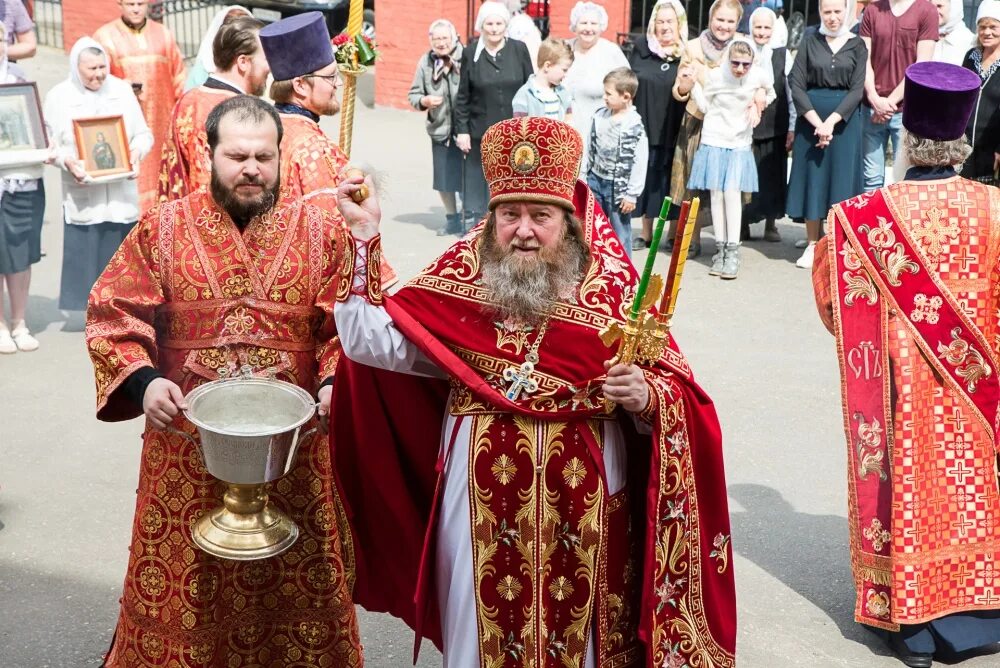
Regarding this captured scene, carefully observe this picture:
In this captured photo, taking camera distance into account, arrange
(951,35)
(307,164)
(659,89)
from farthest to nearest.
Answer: (951,35), (659,89), (307,164)

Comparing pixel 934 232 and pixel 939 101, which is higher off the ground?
pixel 939 101

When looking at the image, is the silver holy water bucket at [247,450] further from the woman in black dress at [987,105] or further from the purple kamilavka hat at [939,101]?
the woman in black dress at [987,105]

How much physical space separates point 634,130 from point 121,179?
12.8 ft

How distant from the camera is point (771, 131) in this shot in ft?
39.8

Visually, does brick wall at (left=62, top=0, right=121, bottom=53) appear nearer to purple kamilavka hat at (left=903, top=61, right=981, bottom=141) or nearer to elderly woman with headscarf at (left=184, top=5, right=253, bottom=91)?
elderly woman with headscarf at (left=184, top=5, right=253, bottom=91)

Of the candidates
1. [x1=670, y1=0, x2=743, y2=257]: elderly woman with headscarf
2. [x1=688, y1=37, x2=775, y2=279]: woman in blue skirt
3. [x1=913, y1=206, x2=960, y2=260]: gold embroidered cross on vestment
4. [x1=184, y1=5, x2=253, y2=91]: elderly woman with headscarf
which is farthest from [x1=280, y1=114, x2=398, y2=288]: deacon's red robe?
[x1=670, y1=0, x2=743, y2=257]: elderly woman with headscarf

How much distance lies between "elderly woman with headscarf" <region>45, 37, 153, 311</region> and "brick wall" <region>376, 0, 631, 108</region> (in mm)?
10210

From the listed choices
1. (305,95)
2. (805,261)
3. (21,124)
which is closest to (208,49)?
(21,124)

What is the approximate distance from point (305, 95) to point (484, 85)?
7.55m

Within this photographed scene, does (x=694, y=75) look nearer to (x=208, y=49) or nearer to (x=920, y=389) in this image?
(x=208, y=49)

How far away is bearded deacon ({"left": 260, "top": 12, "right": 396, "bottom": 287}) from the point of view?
16.8 ft

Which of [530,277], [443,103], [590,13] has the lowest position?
[443,103]

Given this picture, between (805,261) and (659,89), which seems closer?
(805,261)

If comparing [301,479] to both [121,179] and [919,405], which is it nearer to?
[919,405]
